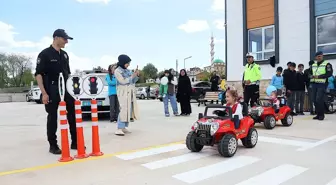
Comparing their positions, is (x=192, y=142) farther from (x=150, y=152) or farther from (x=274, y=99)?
(x=274, y=99)

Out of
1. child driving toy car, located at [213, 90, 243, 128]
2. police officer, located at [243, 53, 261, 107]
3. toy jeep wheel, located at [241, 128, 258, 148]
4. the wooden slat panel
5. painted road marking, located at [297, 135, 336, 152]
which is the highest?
the wooden slat panel

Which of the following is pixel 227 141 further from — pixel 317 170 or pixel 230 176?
pixel 317 170

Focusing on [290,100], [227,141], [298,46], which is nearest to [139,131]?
[227,141]

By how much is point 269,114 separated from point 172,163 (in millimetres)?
3822

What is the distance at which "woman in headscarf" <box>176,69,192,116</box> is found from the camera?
1100 centimetres

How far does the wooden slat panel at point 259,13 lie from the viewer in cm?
1398

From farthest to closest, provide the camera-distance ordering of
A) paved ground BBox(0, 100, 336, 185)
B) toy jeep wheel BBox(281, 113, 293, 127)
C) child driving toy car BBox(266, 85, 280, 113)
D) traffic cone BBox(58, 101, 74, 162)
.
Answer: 1. toy jeep wheel BBox(281, 113, 293, 127)
2. child driving toy car BBox(266, 85, 280, 113)
3. traffic cone BBox(58, 101, 74, 162)
4. paved ground BBox(0, 100, 336, 185)

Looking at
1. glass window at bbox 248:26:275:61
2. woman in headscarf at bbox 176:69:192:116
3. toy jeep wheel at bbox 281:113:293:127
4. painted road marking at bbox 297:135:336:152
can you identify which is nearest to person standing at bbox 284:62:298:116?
toy jeep wheel at bbox 281:113:293:127

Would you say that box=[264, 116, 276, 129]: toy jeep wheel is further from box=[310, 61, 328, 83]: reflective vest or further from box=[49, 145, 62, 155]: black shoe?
box=[49, 145, 62, 155]: black shoe

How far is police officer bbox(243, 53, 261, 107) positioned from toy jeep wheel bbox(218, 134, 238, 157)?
426cm

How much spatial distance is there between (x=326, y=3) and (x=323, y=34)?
3.95 feet

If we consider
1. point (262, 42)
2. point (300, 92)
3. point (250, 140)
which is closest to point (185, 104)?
point (300, 92)

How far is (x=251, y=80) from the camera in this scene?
880cm

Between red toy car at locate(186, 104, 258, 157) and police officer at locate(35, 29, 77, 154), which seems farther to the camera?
police officer at locate(35, 29, 77, 154)
